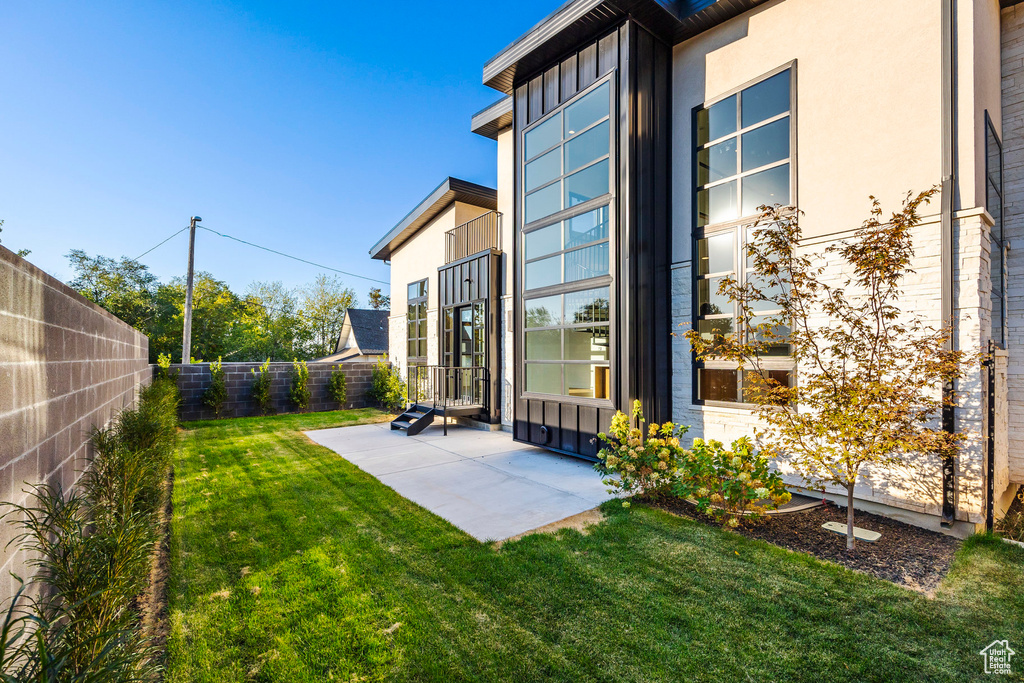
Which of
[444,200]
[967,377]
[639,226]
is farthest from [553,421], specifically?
[444,200]

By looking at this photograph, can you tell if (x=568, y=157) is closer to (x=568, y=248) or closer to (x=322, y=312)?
(x=568, y=248)

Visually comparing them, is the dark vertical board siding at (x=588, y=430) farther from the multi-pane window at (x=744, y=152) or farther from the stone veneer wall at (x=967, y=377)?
the multi-pane window at (x=744, y=152)

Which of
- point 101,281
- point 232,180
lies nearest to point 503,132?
point 232,180

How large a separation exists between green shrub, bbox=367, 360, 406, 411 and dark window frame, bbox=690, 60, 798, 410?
8.38 metres

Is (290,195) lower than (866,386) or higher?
higher

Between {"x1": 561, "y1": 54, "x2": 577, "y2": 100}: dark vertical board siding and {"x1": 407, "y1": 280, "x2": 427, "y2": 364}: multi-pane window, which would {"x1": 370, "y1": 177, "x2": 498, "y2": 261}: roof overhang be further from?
{"x1": 561, "y1": 54, "x2": 577, "y2": 100}: dark vertical board siding

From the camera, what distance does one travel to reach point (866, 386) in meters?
3.39

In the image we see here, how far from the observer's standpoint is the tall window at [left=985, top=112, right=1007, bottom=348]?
4762mm

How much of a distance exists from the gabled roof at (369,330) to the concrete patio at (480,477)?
54.5 ft

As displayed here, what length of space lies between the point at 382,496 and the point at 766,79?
6.48m

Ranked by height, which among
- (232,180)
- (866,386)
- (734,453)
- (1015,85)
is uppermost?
(232,180)

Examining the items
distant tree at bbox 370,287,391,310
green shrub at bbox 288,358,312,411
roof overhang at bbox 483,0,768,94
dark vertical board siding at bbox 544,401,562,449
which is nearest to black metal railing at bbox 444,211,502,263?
roof overhang at bbox 483,0,768,94

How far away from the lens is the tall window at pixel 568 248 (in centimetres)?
606

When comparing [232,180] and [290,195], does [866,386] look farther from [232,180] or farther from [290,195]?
[290,195]
